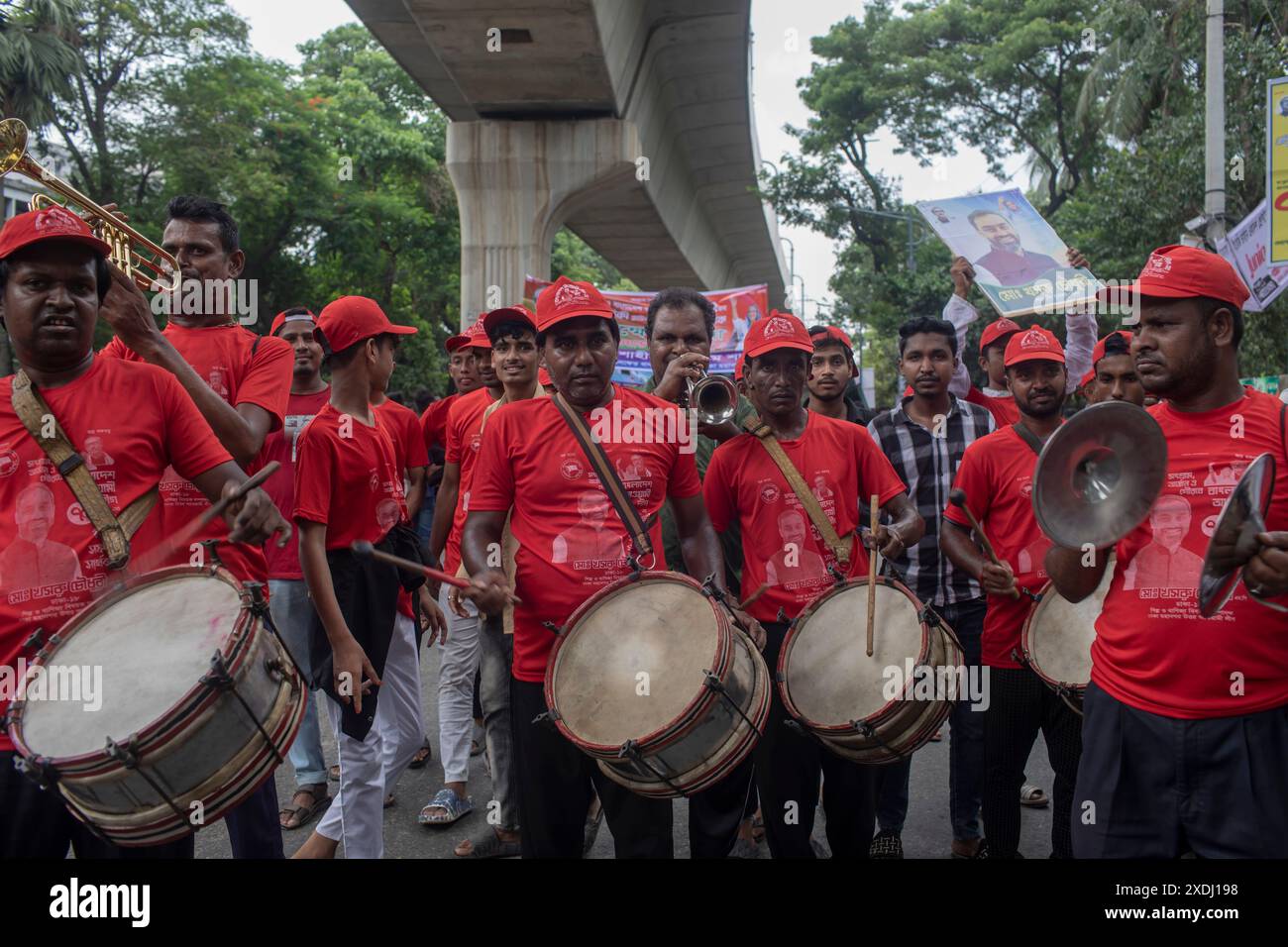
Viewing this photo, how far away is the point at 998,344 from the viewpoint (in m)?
6.38

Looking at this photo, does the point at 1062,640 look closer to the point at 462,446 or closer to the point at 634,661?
the point at 634,661

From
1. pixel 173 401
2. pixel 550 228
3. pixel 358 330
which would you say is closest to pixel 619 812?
pixel 173 401

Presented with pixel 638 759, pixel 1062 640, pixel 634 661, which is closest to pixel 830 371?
pixel 1062 640

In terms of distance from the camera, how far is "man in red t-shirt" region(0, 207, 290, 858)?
2.97m

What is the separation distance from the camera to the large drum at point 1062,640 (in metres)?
4.00

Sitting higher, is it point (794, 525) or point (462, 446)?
point (462, 446)

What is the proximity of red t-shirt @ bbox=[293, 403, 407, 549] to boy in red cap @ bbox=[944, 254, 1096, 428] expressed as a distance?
11.1 feet

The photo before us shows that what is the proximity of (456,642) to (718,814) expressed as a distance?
2.28 metres

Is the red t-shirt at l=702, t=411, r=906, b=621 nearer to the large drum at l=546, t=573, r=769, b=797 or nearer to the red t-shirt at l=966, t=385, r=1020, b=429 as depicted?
the large drum at l=546, t=573, r=769, b=797

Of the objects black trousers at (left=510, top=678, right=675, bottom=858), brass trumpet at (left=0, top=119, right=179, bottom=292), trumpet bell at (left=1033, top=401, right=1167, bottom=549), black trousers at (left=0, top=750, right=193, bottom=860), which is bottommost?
black trousers at (left=510, top=678, right=675, bottom=858)

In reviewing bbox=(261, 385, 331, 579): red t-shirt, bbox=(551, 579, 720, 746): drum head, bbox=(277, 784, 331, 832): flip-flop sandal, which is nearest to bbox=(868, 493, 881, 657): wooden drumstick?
Result: bbox=(551, 579, 720, 746): drum head

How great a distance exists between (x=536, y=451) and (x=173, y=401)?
1.20 metres

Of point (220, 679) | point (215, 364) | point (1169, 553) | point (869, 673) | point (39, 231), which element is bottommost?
point (869, 673)

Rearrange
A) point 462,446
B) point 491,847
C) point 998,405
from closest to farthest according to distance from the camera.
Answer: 1. point 491,847
2. point 462,446
3. point 998,405
